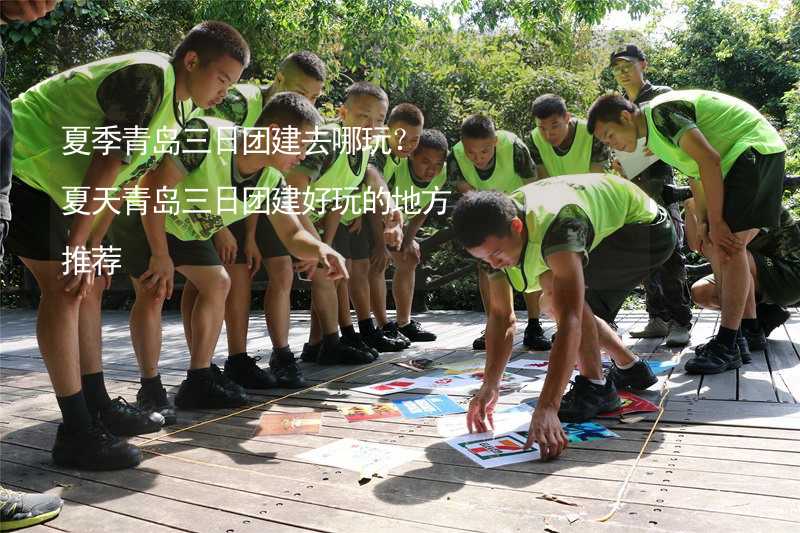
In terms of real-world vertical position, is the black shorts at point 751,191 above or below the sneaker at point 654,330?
above

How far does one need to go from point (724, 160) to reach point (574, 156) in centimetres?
115

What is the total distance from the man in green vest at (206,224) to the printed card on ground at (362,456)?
2.21 feet

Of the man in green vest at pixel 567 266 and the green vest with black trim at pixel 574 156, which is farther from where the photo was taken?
the green vest with black trim at pixel 574 156

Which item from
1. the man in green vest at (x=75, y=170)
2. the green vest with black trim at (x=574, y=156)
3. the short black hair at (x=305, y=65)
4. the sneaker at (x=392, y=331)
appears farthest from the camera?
the sneaker at (x=392, y=331)

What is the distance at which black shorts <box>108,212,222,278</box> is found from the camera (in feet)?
9.71

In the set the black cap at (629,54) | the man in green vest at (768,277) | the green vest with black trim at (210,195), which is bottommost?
the man in green vest at (768,277)

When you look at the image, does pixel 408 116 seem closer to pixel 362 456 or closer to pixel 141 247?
pixel 141 247

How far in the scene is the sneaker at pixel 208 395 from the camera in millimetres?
3045

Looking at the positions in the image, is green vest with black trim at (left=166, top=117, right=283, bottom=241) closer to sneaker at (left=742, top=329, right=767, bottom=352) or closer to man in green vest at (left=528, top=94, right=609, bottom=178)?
man in green vest at (left=528, top=94, right=609, bottom=178)

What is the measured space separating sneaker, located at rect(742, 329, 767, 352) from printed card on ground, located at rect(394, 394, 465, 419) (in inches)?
68.0

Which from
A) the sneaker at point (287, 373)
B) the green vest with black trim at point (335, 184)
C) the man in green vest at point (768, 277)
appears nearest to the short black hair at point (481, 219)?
the sneaker at point (287, 373)

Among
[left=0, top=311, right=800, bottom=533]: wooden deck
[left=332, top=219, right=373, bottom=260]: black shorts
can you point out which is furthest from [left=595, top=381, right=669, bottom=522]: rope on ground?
[left=332, top=219, right=373, bottom=260]: black shorts

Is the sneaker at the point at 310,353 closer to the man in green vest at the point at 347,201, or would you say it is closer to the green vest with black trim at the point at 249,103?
the man in green vest at the point at 347,201

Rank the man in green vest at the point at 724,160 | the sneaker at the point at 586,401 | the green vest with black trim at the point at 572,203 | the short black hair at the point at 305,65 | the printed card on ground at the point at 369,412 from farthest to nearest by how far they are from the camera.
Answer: the short black hair at the point at 305,65
the man in green vest at the point at 724,160
the printed card on ground at the point at 369,412
the sneaker at the point at 586,401
the green vest with black trim at the point at 572,203
